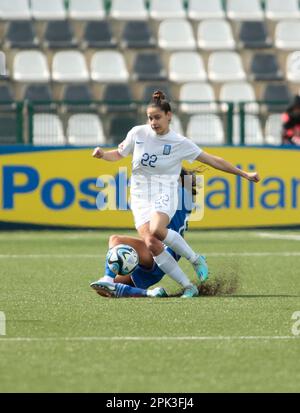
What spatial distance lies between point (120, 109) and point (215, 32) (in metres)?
6.76

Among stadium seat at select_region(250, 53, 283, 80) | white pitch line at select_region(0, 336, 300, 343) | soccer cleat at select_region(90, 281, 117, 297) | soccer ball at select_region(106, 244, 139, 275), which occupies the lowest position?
soccer cleat at select_region(90, 281, 117, 297)

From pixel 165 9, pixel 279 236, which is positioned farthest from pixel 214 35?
pixel 279 236

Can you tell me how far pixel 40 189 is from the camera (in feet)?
65.0

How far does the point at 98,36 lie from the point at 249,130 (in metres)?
6.29

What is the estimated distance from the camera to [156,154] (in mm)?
10930

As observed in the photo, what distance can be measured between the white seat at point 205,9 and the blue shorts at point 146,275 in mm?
17252

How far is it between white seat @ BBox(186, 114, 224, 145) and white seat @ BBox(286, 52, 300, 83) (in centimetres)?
634

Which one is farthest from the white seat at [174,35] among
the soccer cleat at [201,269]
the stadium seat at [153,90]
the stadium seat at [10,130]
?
the soccer cleat at [201,269]

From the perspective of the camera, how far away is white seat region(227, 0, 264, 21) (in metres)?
28.0

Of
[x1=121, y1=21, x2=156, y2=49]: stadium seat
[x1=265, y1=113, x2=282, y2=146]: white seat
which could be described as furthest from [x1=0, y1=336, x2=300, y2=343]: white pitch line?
[x1=121, y1=21, x2=156, y2=49]: stadium seat

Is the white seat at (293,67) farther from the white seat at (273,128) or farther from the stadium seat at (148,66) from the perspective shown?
the white seat at (273,128)

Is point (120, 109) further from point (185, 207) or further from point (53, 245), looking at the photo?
point (185, 207)

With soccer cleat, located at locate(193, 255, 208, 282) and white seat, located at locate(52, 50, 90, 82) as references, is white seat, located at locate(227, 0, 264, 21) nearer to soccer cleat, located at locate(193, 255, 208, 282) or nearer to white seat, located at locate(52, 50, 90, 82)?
white seat, located at locate(52, 50, 90, 82)
